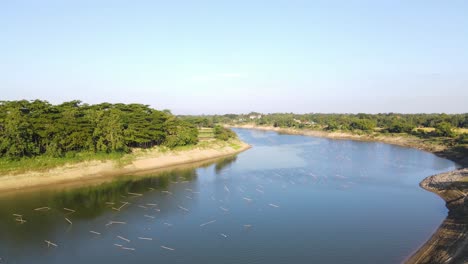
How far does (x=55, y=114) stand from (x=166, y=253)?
34.1 metres

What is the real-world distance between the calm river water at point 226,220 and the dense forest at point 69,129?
810 cm

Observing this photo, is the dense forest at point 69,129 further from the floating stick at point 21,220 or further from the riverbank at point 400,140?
the riverbank at point 400,140

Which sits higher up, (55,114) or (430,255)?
(55,114)

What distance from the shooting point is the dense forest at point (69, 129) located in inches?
1574

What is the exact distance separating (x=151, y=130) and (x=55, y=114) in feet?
51.8

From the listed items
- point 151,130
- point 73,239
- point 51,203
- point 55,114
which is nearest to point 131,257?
point 73,239

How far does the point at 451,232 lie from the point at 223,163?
38494 mm

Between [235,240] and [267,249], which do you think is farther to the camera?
[235,240]

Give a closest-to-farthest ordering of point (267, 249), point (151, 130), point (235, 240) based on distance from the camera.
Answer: point (267, 249)
point (235, 240)
point (151, 130)

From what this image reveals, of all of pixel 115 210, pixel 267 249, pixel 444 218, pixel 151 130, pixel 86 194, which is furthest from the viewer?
pixel 151 130

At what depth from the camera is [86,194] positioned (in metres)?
35.3

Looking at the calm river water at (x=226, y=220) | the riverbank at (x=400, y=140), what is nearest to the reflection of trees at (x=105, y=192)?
the calm river water at (x=226, y=220)

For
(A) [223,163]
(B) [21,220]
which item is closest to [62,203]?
(B) [21,220]

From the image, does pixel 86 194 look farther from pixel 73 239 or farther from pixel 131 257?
pixel 131 257
